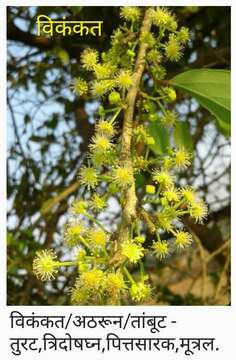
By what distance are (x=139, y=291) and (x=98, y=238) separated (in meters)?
0.09

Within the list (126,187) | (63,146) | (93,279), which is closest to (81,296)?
(93,279)

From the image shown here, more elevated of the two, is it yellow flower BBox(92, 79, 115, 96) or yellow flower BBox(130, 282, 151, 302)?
yellow flower BBox(92, 79, 115, 96)

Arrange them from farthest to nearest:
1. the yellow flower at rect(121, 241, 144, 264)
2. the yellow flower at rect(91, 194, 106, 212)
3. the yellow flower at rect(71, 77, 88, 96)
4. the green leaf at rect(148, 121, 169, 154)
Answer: the green leaf at rect(148, 121, 169, 154) → the yellow flower at rect(71, 77, 88, 96) → the yellow flower at rect(91, 194, 106, 212) → the yellow flower at rect(121, 241, 144, 264)

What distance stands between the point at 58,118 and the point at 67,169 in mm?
195

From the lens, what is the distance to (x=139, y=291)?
0.83 meters

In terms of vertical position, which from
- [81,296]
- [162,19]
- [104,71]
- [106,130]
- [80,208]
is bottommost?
[81,296]

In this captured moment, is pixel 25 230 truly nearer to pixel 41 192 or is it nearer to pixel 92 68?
pixel 41 192

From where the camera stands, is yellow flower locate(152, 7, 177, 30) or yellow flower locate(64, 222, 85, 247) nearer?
yellow flower locate(64, 222, 85, 247)

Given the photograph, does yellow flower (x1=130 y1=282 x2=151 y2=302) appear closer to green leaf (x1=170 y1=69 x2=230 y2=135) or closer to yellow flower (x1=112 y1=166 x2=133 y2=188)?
yellow flower (x1=112 y1=166 x2=133 y2=188)

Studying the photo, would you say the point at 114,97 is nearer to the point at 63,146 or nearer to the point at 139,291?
the point at 139,291

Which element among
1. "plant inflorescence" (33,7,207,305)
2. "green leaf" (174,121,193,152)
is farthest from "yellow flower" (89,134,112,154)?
"green leaf" (174,121,193,152)

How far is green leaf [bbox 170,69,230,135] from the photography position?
3.23 feet

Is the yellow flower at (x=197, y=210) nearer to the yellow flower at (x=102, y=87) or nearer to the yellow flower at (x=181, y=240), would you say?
the yellow flower at (x=181, y=240)

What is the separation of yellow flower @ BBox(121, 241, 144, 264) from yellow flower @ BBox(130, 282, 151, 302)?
59 millimetres
